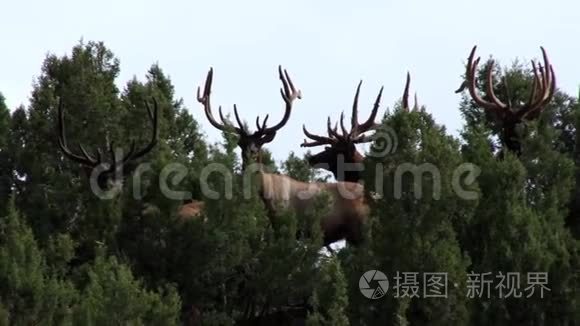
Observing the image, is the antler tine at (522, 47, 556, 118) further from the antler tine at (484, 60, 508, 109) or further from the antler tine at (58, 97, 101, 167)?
the antler tine at (58, 97, 101, 167)

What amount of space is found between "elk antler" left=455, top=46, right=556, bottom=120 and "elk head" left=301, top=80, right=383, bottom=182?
7.03 ft

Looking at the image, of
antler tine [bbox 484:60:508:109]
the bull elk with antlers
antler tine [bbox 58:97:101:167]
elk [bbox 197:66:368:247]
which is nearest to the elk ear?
elk [bbox 197:66:368:247]

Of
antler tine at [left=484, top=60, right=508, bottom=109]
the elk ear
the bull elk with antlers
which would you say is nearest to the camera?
the bull elk with antlers

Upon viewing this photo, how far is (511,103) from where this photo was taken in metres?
18.2

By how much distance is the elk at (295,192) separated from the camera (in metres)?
18.1

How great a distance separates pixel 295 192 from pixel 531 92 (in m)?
2.74

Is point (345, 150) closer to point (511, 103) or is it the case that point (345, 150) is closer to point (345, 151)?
point (345, 151)

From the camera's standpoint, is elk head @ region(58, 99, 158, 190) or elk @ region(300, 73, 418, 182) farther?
elk @ region(300, 73, 418, 182)

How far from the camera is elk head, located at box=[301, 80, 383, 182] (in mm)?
20188

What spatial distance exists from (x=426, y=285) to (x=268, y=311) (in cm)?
236

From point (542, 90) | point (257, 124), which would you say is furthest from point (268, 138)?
point (542, 90)

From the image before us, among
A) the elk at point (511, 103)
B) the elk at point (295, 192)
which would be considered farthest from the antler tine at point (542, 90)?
the elk at point (295, 192)

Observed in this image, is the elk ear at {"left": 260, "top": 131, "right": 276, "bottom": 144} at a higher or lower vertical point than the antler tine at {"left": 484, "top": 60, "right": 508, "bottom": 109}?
lower

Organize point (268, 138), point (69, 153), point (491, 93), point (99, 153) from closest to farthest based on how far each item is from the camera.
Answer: point (69, 153) → point (99, 153) → point (491, 93) → point (268, 138)
